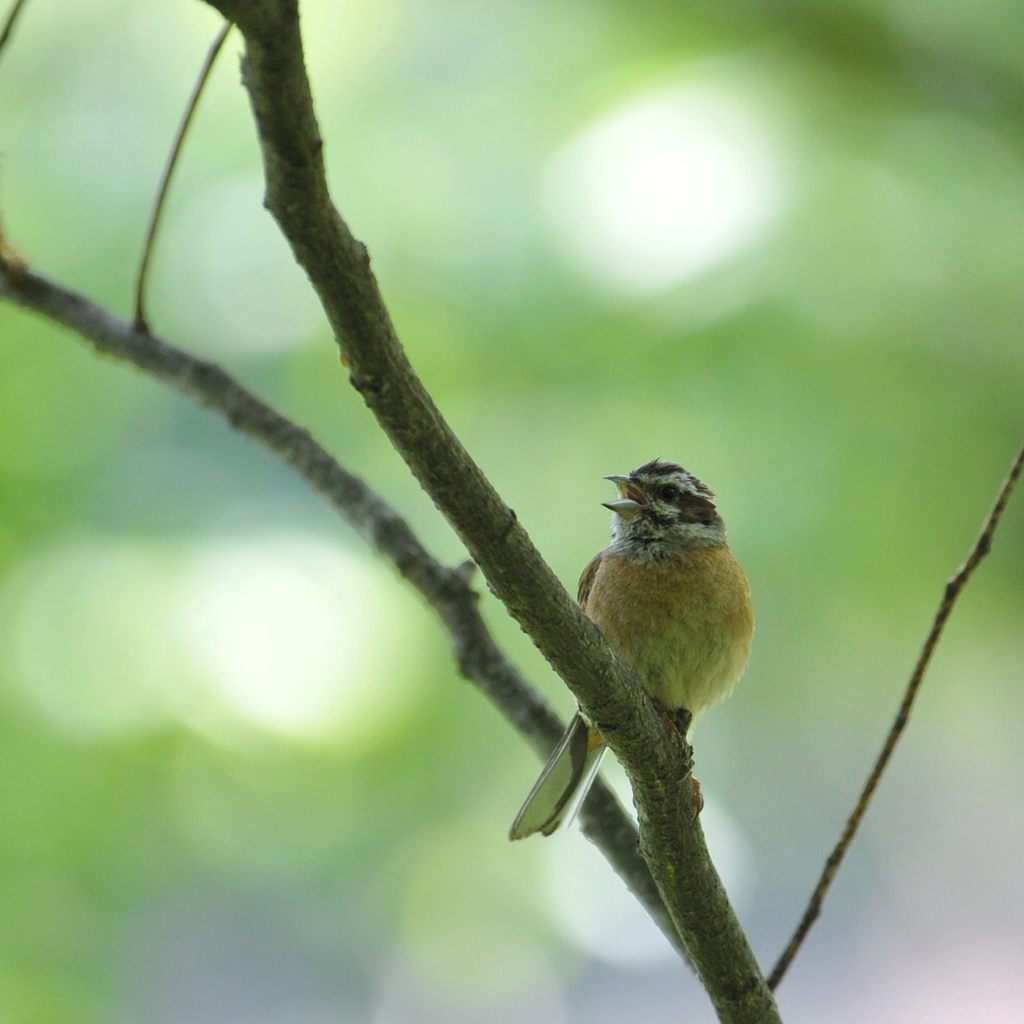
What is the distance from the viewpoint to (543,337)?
6.25 m

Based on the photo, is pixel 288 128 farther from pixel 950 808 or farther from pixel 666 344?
pixel 950 808

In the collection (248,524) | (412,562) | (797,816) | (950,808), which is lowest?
(412,562)

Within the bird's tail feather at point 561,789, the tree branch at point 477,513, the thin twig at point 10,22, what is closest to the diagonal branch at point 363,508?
the bird's tail feather at point 561,789

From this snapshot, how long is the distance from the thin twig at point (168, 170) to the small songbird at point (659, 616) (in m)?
1.56

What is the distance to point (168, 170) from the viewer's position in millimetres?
3334

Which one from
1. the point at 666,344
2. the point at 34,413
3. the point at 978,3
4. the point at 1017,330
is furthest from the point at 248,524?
the point at 978,3

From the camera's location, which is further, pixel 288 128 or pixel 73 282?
pixel 73 282

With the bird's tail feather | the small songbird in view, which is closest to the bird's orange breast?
the small songbird

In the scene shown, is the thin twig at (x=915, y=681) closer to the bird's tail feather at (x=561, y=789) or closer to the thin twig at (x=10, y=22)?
the bird's tail feather at (x=561, y=789)

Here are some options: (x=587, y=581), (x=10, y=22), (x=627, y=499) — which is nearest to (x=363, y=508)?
(x=587, y=581)

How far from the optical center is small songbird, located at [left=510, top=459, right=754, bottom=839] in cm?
370

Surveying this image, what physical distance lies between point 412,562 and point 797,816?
3960 millimetres

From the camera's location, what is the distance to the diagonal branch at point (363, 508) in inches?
144

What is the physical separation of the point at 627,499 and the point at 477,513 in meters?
2.22
